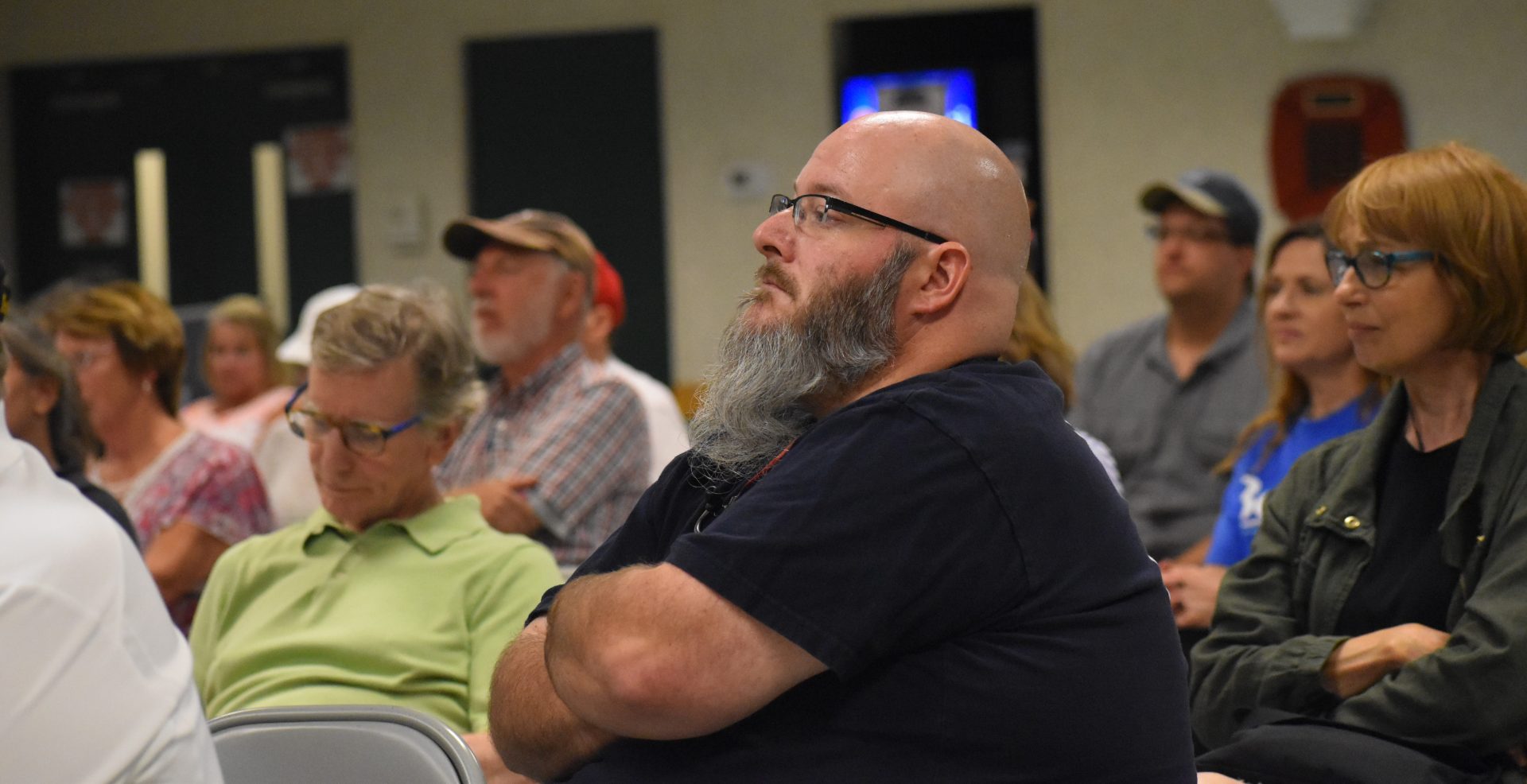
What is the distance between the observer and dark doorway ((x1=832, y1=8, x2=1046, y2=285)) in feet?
21.8

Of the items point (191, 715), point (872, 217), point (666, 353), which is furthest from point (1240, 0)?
point (191, 715)

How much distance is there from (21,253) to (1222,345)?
619cm

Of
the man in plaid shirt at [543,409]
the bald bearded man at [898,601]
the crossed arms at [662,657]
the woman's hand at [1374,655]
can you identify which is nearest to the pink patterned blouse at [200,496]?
the man in plaid shirt at [543,409]

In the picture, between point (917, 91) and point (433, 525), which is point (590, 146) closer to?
point (917, 91)

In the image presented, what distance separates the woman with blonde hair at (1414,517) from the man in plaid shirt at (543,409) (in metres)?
1.40

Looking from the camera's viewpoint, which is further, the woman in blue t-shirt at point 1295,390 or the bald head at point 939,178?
the woman in blue t-shirt at point 1295,390

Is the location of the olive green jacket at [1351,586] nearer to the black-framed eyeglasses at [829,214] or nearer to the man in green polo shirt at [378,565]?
the black-framed eyeglasses at [829,214]

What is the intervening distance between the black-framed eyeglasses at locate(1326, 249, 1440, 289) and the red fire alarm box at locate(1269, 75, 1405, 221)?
4.50 meters

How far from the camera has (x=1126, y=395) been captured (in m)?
3.70

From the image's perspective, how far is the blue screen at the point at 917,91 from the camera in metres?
6.66

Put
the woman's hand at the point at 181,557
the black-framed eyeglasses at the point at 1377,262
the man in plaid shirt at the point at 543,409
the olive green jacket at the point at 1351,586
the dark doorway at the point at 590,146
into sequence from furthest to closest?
the dark doorway at the point at 590,146
the man in plaid shirt at the point at 543,409
the woman's hand at the point at 181,557
the black-framed eyeglasses at the point at 1377,262
the olive green jacket at the point at 1351,586

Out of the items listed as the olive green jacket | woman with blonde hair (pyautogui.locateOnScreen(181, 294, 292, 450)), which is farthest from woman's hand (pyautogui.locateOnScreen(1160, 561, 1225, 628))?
woman with blonde hair (pyautogui.locateOnScreen(181, 294, 292, 450))

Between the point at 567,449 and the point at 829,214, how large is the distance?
1702 millimetres

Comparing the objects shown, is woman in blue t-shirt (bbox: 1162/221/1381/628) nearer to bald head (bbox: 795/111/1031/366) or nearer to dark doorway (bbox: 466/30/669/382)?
bald head (bbox: 795/111/1031/366)
